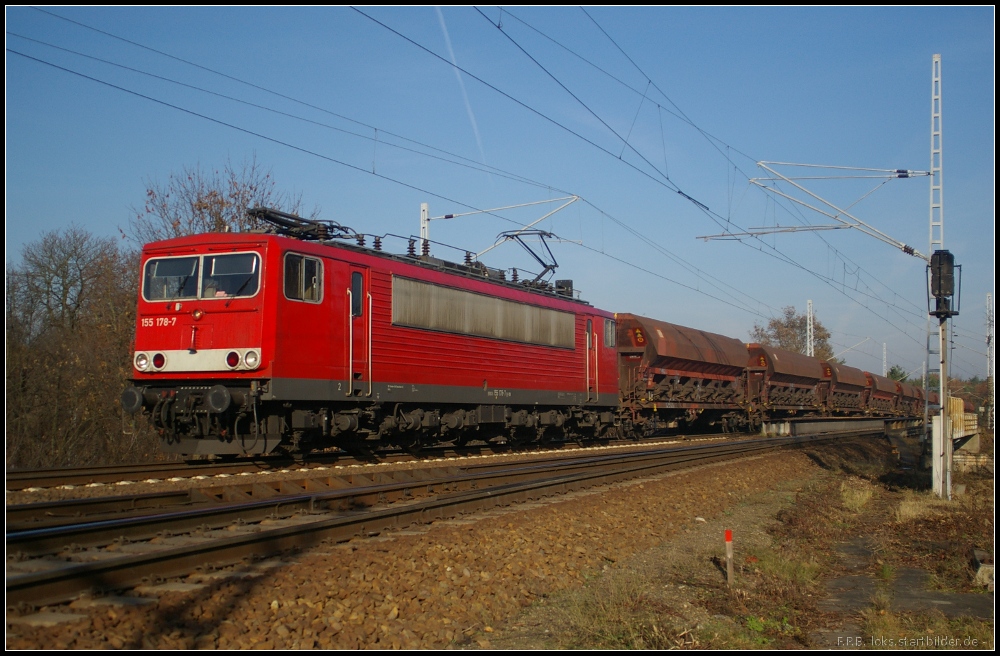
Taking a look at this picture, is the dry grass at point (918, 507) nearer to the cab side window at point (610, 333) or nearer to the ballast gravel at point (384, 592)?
the ballast gravel at point (384, 592)

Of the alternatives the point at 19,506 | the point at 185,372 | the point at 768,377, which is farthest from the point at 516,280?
the point at 768,377

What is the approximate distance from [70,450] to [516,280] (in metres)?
10.9

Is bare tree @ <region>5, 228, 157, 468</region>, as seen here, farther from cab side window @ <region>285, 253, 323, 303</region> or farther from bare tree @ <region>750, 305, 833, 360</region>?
bare tree @ <region>750, 305, 833, 360</region>

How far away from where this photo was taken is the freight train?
12766 mm

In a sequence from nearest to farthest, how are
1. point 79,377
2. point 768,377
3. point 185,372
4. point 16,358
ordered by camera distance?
1. point 185,372
2. point 16,358
3. point 79,377
4. point 768,377

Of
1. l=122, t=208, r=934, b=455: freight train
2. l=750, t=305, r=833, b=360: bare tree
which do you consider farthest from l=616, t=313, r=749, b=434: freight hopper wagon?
l=750, t=305, r=833, b=360: bare tree

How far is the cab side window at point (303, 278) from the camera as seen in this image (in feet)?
42.8

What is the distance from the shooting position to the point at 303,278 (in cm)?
1333

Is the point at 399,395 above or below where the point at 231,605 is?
above

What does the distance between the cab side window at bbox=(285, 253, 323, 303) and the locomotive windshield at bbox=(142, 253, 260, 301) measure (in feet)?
1.65

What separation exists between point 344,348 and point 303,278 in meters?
1.48

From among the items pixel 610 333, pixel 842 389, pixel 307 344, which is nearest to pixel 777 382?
pixel 842 389

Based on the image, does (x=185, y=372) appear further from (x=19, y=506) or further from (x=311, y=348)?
(x=19, y=506)

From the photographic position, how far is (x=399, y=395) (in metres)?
15.3
